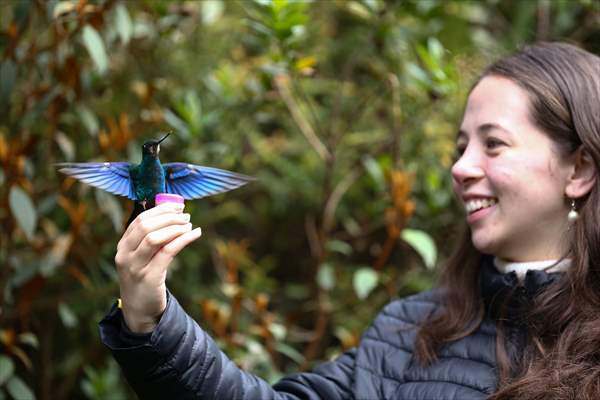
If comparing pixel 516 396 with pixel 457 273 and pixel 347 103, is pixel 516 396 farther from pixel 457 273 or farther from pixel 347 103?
pixel 347 103

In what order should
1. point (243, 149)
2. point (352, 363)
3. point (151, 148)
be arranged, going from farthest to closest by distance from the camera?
point (243, 149) → point (352, 363) → point (151, 148)

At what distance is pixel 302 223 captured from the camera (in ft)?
9.52

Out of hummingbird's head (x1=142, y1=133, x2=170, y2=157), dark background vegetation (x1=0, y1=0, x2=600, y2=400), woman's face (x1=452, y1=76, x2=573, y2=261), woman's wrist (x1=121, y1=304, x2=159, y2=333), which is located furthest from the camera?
dark background vegetation (x1=0, y1=0, x2=600, y2=400)

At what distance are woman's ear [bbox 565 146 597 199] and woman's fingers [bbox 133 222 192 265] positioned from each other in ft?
2.69

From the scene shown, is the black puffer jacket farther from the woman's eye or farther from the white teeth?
the woman's eye

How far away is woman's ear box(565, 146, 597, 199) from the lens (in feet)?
4.90

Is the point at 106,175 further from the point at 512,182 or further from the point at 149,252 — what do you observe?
the point at 512,182

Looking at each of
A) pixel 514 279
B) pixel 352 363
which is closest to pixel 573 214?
pixel 514 279

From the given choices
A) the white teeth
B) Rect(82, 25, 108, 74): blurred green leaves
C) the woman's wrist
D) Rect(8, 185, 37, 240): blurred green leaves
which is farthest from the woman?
Rect(82, 25, 108, 74): blurred green leaves

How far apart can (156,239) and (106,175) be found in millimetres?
117

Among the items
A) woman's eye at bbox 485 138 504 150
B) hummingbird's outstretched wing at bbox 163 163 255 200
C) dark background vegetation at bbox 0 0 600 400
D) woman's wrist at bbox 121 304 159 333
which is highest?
hummingbird's outstretched wing at bbox 163 163 255 200

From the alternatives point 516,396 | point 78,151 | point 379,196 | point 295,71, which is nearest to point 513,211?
point 516,396

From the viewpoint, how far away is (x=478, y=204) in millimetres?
1480

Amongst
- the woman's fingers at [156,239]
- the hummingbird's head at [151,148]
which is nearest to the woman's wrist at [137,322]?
the woman's fingers at [156,239]
